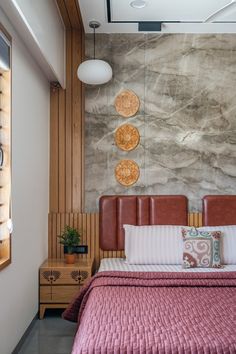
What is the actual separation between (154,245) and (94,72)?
1.84 m

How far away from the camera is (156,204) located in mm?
4488


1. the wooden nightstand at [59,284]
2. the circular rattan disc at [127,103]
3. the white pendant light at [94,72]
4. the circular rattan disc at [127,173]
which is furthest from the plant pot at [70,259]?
the white pendant light at [94,72]

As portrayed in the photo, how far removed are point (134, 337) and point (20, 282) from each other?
4.95 ft

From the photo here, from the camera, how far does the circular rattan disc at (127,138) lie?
181 inches

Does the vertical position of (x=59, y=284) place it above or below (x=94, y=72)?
below

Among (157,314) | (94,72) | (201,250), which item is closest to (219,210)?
(201,250)

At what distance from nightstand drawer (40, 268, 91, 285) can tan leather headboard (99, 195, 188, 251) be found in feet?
1.76

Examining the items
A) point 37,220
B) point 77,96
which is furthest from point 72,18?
point 37,220

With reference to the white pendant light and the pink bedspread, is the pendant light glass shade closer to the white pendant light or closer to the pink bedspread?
the white pendant light

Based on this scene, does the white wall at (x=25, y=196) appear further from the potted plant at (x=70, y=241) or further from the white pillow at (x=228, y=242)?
the white pillow at (x=228, y=242)

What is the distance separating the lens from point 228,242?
413 centimetres

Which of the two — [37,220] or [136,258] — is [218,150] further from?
[37,220]

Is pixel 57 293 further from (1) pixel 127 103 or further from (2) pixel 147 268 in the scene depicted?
(1) pixel 127 103

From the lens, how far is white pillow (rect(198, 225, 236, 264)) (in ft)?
13.3
